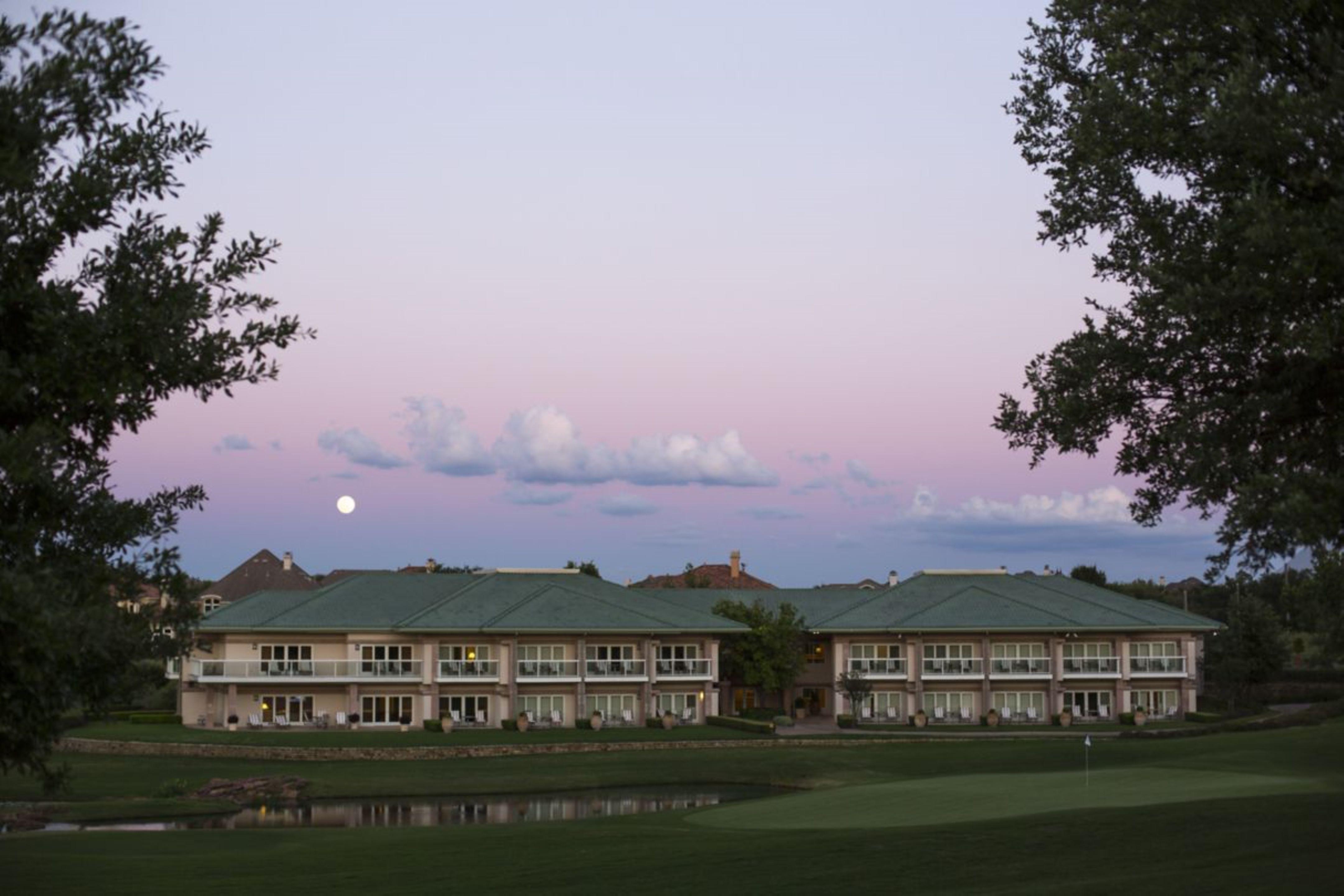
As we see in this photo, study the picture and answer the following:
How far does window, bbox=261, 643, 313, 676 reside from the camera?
70.1 meters

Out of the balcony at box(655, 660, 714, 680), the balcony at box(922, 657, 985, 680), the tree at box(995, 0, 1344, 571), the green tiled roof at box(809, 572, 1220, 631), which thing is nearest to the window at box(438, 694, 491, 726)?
the balcony at box(655, 660, 714, 680)

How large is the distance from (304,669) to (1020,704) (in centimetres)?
3791

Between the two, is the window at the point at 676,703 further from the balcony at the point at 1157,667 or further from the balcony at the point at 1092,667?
the balcony at the point at 1157,667

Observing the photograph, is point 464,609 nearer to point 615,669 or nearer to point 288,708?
point 615,669

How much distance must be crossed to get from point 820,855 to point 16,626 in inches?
699

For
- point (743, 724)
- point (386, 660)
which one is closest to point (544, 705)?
point (386, 660)

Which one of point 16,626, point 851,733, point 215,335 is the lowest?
point 851,733

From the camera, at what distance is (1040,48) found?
60.1 feet

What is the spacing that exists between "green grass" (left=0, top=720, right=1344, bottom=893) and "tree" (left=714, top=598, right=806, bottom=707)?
32558 millimetres

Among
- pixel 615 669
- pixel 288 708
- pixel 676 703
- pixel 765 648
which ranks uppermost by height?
pixel 765 648

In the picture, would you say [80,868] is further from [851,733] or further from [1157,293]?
[851,733]

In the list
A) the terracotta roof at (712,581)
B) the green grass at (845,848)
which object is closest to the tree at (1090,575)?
the terracotta roof at (712,581)

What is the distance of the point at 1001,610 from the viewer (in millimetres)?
78062

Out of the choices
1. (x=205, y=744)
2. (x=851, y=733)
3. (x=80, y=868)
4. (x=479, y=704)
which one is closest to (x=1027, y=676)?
(x=851, y=733)
